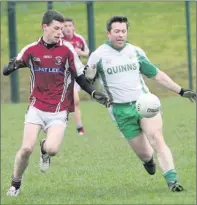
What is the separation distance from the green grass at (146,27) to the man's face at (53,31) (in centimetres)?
1536

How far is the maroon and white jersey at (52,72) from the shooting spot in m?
9.14

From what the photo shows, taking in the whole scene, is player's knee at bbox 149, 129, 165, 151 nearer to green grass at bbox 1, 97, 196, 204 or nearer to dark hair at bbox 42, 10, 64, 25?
green grass at bbox 1, 97, 196, 204

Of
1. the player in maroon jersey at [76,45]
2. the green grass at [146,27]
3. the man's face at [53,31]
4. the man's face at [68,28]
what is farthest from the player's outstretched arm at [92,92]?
the green grass at [146,27]

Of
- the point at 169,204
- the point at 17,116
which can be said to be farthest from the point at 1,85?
the point at 169,204

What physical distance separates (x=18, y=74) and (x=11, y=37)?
0.98 meters

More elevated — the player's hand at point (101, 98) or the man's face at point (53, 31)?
the man's face at point (53, 31)

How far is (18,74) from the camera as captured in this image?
23000 millimetres

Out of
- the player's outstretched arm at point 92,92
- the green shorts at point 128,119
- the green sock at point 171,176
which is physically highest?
the player's outstretched arm at point 92,92

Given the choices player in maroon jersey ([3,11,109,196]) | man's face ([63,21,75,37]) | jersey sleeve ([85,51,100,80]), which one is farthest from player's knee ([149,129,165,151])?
man's face ([63,21,75,37])

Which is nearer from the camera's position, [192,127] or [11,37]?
[192,127]

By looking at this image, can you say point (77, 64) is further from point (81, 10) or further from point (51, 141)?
point (81, 10)

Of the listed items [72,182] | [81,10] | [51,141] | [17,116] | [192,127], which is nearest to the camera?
A: [51,141]

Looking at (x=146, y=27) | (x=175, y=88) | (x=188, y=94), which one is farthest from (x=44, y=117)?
(x=146, y=27)

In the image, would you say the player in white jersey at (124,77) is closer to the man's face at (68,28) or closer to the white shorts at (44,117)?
the white shorts at (44,117)
